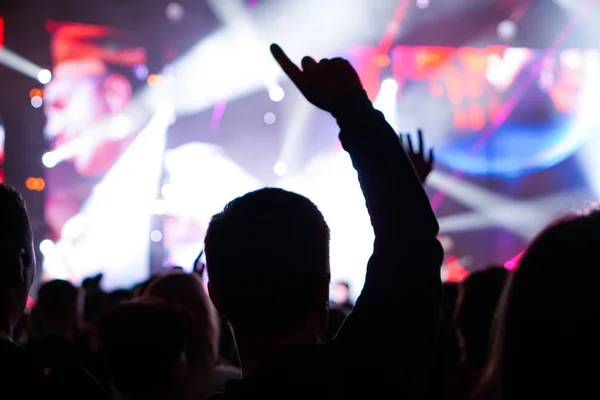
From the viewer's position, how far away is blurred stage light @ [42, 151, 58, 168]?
10602mm

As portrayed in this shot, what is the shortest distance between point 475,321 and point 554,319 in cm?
195

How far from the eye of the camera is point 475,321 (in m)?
2.66

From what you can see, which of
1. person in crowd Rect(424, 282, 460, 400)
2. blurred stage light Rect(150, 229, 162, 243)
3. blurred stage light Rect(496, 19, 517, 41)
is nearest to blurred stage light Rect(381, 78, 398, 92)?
blurred stage light Rect(496, 19, 517, 41)

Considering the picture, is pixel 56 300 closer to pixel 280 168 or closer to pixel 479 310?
pixel 479 310

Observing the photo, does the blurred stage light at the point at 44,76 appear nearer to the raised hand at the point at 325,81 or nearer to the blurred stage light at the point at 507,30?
the blurred stage light at the point at 507,30

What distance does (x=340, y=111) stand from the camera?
49.1 inches

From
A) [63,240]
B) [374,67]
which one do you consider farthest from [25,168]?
[374,67]

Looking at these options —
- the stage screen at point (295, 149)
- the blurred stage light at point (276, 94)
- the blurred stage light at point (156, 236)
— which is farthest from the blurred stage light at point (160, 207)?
the blurred stage light at point (276, 94)

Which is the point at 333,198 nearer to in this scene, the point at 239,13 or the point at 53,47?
the point at 239,13

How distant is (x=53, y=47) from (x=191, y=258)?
3681mm

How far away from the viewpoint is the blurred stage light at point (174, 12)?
11191 millimetres

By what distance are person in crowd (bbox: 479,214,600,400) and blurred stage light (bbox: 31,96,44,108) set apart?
997 cm

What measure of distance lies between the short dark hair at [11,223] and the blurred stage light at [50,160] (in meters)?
9.60

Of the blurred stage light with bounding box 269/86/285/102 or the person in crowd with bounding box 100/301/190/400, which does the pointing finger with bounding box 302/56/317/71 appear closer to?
the person in crowd with bounding box 100/301/190/400
